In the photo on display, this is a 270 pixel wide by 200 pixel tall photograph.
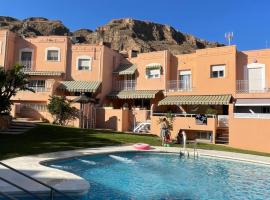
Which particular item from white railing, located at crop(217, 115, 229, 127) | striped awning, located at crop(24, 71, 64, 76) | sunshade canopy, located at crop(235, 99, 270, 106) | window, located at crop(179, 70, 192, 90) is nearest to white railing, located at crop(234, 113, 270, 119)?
white railing, located at crop(217, 115, 229, 127)

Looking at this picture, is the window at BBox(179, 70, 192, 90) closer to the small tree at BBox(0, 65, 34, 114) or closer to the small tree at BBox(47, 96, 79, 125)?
the small tree at BBox(47, 96, 79, 125)

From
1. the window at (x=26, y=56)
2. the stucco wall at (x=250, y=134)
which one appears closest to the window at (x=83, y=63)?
the window at (x=26, y=56)

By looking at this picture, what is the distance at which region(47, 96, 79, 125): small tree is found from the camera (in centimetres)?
3775

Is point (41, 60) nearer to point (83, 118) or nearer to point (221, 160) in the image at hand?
point (83, 118)

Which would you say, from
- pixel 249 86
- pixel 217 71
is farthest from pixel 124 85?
pixel 249 86

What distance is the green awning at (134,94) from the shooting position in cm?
4259

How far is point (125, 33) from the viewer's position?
374 ft

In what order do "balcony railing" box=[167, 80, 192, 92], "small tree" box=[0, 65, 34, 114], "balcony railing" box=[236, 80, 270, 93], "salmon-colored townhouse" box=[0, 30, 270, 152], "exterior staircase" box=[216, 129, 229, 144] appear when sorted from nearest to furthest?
"small tree" box=[0, 65, 34, 114]
"exterior staircase" box=[216, 129, 229, 144]
"salmon-colored townhouse" box=[0, 30, 270, 152]
"balcony railing" box=[236, 80, 270, 93]
"balcony railing" box=[167, 80, 192, 92]

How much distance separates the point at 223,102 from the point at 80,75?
21.2 metres

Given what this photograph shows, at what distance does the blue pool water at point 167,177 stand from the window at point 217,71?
1869cm

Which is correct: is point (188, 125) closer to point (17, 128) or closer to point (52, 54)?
point (17, 128)

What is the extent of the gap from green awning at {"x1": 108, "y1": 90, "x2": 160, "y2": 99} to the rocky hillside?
57.3m

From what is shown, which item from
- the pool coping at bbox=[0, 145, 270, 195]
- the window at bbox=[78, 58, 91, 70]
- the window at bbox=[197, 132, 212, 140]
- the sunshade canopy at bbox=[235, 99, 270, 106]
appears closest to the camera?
the pool coping at bbox=[0, 145, 270, 195]

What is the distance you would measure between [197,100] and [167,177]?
2284cm
